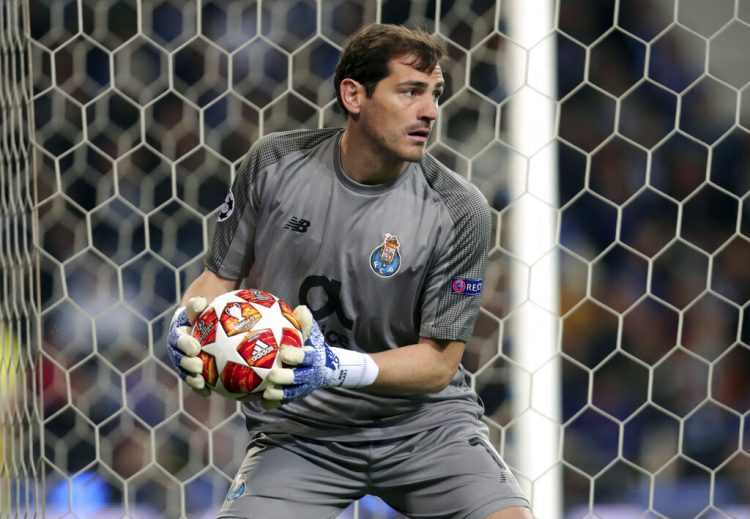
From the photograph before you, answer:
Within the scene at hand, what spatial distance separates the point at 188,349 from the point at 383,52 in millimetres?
650

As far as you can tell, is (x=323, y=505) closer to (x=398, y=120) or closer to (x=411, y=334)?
(x=411, y=334)

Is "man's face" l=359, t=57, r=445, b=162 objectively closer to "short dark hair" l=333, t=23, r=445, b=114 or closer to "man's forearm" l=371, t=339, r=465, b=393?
"short dark hair" l=333, t=23, r=445, b=114

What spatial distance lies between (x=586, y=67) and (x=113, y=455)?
64.6 inches

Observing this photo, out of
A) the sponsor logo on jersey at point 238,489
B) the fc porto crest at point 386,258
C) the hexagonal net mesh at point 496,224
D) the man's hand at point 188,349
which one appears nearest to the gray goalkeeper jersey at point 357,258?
the fc porto crest at point 386,258

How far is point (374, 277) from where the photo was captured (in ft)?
5.88

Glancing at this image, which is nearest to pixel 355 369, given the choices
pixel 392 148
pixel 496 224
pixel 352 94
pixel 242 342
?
pixel 242 342

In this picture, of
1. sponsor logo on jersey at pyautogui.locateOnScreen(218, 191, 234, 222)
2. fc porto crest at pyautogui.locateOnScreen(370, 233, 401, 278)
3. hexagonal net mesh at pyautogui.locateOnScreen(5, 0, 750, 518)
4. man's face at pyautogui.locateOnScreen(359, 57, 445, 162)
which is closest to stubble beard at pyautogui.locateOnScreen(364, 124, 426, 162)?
man's face at pyautogui.locateOnScreen(359, 57, 445, 162)

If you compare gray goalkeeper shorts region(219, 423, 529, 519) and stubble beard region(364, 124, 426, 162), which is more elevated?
stubble beard region(364, 124, 426, 162)

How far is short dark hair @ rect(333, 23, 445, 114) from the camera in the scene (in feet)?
5.88

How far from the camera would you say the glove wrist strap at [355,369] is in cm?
164

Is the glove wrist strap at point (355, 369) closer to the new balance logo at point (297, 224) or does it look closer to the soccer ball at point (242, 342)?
the soccer ball at point (242, 342)

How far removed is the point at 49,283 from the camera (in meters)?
2.73

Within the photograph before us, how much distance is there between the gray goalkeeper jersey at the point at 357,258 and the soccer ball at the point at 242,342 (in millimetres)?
251

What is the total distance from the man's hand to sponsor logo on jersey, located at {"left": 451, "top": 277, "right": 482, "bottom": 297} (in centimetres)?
47
